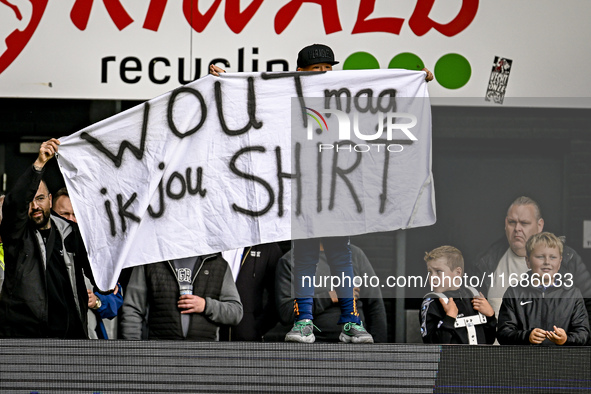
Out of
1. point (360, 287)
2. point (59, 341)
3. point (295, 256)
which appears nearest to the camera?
point (59, 341)

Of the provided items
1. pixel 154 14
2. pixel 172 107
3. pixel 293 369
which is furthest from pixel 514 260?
pixel 154 14

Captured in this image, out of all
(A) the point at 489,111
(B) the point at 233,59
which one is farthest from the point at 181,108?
(A) the point at 489,111

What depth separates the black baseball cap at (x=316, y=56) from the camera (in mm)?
5277

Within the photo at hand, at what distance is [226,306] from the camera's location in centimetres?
528

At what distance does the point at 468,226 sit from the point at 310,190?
6.54 ft

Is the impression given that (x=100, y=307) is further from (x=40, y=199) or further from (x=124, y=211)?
(x=40, y=199)

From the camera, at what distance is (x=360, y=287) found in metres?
5.71

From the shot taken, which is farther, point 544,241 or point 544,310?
point 544,241

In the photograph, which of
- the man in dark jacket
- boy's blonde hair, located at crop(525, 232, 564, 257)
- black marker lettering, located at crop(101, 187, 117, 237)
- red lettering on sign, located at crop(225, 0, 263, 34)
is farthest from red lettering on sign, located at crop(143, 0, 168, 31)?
boy's blonde hair, located at crop(525, 232, 564, 257)

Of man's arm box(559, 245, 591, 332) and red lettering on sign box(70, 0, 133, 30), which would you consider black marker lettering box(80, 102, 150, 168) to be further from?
man's arm box(559, 245, 591, 332)

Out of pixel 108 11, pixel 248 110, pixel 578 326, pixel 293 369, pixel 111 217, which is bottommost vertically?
pixel 293 369

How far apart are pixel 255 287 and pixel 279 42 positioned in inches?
72.3

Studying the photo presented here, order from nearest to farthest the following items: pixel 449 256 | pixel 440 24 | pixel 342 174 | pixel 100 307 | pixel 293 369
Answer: pixel 293 369 < pixel 342 174 < pixel 449 256 < pixel 100 307 < pixel 440 24

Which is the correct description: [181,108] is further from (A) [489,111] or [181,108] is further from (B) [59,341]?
(A) [489,111]
